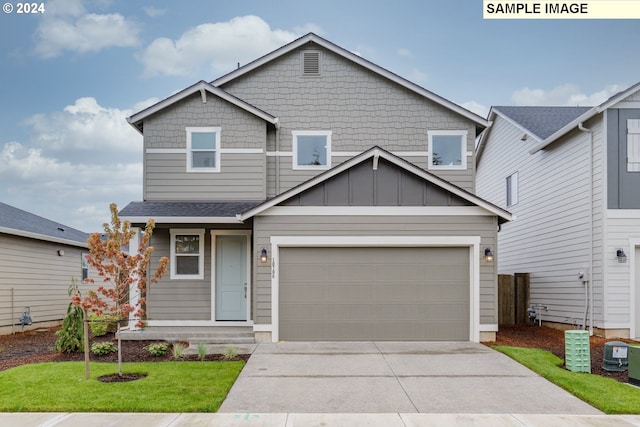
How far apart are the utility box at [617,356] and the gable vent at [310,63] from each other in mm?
9942

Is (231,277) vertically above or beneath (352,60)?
beneath

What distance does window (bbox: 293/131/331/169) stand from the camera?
14.2 metres

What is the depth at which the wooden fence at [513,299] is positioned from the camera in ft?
53.0

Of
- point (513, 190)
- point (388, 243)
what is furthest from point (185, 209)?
point (513, 190)

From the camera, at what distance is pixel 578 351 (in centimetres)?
885

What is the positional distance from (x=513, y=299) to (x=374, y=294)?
6830mm

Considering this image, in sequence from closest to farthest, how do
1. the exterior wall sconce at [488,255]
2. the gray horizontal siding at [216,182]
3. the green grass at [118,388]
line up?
the green grass at [118,388]
the exterior wall sconce at [488,255]
the gray horizontal siding at [216,182]

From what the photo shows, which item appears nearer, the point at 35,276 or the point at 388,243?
the point at 388,243

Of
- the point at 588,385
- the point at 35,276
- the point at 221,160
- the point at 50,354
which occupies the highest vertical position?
the point at 221,160

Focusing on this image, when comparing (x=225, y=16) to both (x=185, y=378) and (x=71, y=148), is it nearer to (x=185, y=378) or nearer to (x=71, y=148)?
(x=71, y=148)

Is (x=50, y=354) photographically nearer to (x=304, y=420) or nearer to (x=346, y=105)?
(x=304, y=420)

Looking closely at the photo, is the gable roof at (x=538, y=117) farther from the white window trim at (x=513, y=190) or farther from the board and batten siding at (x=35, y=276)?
the board and batten siding at (x=35, y=276)

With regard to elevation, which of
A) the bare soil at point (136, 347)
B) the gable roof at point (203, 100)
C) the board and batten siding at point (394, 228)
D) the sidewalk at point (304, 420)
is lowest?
the bare soil at point (136, 347)

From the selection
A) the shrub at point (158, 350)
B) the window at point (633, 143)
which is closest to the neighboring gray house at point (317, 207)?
the shrub at point (158, 350)
